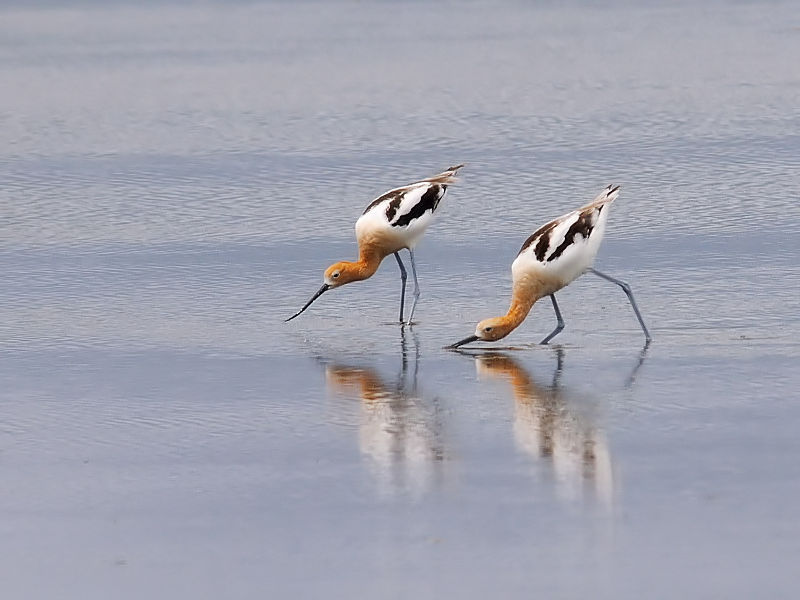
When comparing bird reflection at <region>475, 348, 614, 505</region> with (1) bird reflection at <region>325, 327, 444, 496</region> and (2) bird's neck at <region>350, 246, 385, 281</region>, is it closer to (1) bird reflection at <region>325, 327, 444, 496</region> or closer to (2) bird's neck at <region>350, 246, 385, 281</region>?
(1) bird reflection at <region>325, 327, 444, 496</region>

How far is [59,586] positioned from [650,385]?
3366mm

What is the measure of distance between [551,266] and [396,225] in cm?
154

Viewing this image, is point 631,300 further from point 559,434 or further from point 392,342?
point 559,434

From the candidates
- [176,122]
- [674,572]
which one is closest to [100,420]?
[674,572]

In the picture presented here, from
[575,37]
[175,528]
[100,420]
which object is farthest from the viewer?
[575,37]

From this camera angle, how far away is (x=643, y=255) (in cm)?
1123

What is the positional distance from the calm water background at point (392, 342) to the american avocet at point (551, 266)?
0.19 m

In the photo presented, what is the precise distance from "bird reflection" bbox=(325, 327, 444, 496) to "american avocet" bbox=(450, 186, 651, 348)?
53cm

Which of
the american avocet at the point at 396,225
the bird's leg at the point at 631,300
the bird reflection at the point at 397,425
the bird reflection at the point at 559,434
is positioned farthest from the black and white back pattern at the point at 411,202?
the bird reflection at the point at 559,434

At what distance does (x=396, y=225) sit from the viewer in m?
10.8

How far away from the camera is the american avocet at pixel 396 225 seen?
10755 millimetres

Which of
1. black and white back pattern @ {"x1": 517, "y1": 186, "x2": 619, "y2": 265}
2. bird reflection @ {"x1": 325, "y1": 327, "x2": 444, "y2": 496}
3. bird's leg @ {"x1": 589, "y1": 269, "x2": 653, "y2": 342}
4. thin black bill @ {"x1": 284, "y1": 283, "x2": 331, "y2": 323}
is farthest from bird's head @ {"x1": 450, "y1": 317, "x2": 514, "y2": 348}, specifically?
thin black bill @ {"x1": 284, "y1": 283, "x2": 331, "y2": 323}

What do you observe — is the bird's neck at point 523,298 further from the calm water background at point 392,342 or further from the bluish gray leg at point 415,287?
the bluish gray leg at point 415,287

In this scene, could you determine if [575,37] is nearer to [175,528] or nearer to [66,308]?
[66,308]
